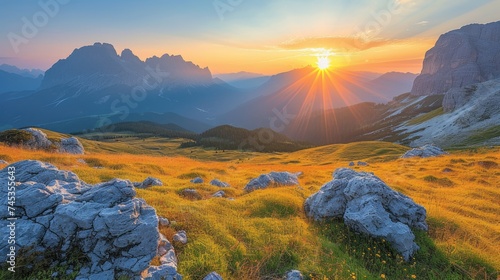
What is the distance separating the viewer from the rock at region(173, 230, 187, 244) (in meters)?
10.6

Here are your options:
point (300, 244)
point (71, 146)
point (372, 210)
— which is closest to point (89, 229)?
point (300, 244)

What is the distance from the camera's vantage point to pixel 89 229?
877 centimetres

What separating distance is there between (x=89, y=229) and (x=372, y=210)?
12501 millimetres

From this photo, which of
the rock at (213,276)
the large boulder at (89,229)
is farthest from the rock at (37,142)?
the rock at (213,276)

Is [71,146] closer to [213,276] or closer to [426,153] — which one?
[213,276]

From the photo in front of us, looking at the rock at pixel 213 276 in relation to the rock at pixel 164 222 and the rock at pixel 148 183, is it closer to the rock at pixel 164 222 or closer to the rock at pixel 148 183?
the rock at pixel 164 222

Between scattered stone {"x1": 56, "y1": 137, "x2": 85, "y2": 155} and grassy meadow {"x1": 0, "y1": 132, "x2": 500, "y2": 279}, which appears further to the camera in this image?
scattered stone {"x1": 56, "y1": 137, "x2": 85, "y2": 155}

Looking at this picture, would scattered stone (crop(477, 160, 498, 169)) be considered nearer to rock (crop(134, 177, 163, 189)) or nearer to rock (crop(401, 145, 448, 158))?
rock (crop(401, 145, 448, 158))

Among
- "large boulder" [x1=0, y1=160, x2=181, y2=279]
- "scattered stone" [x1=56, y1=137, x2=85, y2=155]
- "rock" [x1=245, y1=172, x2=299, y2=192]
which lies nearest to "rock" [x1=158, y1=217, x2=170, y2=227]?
"large boulder" [x1=0, y1=160, x2=181, y2=279]

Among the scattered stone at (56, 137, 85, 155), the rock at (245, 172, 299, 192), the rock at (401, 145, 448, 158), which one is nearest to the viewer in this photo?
the rock at (245, 172, 299, 192)

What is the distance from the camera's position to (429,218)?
49.8 feet

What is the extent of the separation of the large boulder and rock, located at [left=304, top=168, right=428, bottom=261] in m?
9.66

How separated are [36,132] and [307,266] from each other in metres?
54.0

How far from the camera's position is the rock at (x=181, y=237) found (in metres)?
10.6
